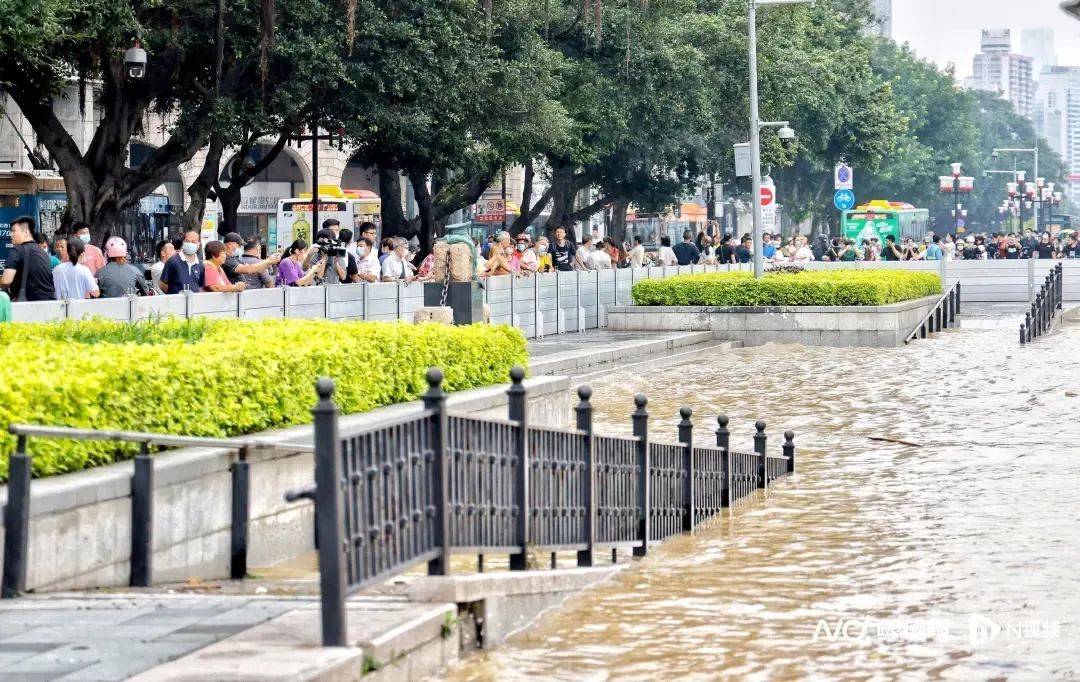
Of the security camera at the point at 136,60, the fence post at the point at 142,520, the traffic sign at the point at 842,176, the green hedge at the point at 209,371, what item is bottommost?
the fence post at the point at 142,520

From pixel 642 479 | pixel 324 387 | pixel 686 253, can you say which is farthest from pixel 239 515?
pixel 686 253

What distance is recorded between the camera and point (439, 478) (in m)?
7.95

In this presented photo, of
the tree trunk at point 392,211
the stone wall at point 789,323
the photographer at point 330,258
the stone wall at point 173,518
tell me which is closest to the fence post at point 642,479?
the stone wall at point 173,518

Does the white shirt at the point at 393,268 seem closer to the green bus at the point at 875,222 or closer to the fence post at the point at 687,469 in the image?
the fence post at the point at 687,469

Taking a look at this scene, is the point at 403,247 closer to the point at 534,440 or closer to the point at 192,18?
the point at 192,18

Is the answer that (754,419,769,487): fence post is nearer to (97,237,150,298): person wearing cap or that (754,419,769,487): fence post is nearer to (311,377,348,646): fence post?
(97,237,150,298): person wearing cap

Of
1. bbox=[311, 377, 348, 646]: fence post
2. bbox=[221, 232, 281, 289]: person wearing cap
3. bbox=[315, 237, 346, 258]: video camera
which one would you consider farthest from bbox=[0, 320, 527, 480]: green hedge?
bbox=[315, 237, 346, 258]: video camera

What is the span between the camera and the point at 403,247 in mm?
28156

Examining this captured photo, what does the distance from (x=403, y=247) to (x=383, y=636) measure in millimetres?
21363

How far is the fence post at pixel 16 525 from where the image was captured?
7.87m

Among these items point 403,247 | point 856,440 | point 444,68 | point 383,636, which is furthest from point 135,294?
point 444,68

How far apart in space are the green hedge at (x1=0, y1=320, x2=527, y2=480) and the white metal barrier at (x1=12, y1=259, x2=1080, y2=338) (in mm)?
1491

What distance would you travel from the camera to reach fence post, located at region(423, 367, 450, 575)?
780 cm

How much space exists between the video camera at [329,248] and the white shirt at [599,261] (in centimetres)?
1403
